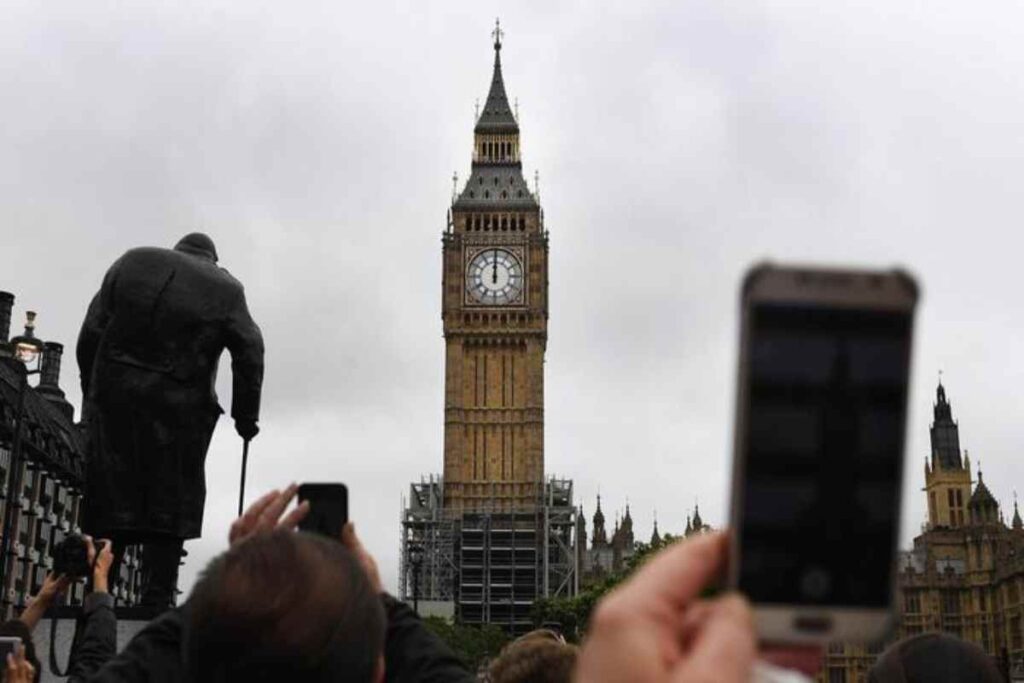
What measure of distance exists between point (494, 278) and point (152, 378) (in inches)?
3263

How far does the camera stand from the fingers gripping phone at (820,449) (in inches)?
50.4

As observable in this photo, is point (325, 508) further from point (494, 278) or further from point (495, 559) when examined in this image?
point (494, 278)

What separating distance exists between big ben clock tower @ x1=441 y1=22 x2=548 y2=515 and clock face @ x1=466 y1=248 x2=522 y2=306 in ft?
0.24

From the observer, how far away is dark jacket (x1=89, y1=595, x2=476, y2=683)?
2752 mm

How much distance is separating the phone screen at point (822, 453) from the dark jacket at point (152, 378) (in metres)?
7.35

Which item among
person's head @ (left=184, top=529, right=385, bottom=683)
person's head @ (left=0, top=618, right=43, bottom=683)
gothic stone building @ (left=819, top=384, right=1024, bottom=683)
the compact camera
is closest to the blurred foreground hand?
person's head @ (left=184, top=529, right=385, bottom=683)

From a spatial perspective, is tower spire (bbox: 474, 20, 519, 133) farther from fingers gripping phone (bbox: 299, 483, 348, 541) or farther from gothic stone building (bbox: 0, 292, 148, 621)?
fingers gripping phone (bbox: 299, 483, 348, 541)

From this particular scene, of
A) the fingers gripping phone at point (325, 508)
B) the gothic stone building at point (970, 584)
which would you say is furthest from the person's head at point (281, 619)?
the gothic stone building at point (970, 584)

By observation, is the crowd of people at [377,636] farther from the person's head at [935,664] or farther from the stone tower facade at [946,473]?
the stone tower facade at [946,473]

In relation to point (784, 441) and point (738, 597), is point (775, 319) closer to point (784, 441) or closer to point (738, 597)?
point (784, 441)

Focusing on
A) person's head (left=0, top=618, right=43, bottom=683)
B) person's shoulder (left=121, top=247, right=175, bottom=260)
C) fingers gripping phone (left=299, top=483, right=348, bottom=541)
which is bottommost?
person's head (left=0, top=618, right=43, bottom=683)

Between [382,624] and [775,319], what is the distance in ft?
3.61

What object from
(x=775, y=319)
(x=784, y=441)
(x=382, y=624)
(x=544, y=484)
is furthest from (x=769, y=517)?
(x=544, y=484)

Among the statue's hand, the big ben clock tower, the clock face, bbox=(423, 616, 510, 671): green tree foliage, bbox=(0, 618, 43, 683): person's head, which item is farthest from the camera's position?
the clock face
